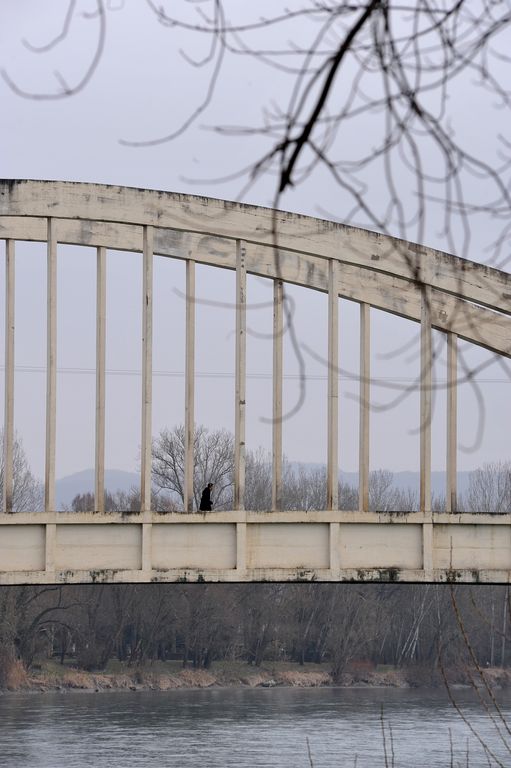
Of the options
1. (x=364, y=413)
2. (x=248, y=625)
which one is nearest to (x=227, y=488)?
(x=248, y=625)

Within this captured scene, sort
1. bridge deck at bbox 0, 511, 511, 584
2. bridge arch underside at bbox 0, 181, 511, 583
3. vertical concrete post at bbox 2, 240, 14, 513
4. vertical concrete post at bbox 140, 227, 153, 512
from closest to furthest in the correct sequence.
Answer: bridge deck at bbox 0, 511, 511, 584
bridge arch underside at bbox 0, 181, 511, 583
vertical concrete post at bbox 2, 240, 14, 513
vertical concrete post at bbox 140, 227, 153, 512

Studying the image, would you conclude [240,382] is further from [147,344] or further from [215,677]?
[215,677]

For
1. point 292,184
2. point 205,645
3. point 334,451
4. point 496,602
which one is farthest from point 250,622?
point 292,184

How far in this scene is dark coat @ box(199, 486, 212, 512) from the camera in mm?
19953

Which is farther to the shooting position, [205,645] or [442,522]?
[205,645]

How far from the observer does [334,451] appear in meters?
20.9

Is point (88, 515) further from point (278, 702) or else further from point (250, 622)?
point (250, 622)

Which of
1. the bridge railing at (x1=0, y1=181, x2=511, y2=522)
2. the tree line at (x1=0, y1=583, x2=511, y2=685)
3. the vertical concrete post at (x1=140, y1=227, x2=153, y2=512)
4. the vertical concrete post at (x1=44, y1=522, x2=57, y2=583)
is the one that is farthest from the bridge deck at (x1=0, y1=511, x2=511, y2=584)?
the tree line at (x1=0, y1=583, x2=511, y2=685)

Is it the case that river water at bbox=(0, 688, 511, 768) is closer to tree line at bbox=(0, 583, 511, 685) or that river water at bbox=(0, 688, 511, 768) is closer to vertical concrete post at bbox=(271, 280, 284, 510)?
vertical concrete post at bbox=(271, 280, 284, 510)

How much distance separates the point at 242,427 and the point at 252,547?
71.2 inches

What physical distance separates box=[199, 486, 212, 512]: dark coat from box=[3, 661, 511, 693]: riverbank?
34432 mm

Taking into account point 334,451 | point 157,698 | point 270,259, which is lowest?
point 157,698

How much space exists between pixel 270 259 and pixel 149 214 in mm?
2137

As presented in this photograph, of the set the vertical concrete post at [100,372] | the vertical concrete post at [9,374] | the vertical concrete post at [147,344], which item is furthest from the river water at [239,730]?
the vertical concrete post at [9,374]
